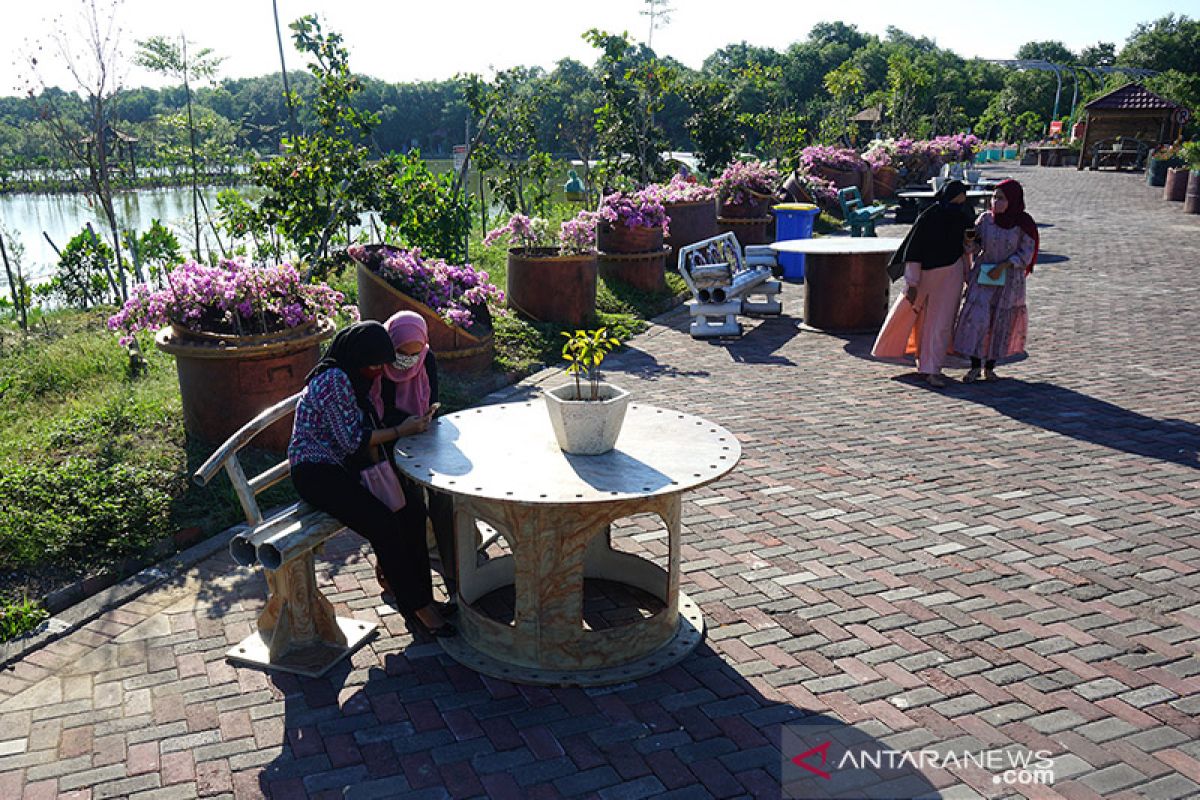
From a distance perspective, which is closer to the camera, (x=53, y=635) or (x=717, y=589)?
(x=53, y=635)

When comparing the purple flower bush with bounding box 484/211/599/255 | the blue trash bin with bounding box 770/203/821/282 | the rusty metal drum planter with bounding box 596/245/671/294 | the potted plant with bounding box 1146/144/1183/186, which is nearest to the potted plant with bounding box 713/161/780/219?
the blue trash bin with bounding box 770/203/821/282

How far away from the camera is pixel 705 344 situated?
31.0 ft

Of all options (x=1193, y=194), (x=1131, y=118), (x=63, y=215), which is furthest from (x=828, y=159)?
(x=1131, y=118)

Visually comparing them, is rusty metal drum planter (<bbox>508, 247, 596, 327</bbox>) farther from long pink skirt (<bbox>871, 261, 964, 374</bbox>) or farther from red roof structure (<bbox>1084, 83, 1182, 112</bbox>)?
red roof structure (<bbox>1084, 83, 1182, 112</bbox>)

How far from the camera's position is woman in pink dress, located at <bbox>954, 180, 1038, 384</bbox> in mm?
7324

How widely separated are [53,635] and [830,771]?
3.23m

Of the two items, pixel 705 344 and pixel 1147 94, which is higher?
pixel 1147 94

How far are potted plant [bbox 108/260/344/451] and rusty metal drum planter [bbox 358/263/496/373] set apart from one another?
5.27 feet

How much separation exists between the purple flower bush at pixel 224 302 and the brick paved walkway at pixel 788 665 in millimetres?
1695

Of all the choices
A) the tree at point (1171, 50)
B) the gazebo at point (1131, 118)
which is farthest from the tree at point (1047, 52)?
the gazebo at point (1131, 118)

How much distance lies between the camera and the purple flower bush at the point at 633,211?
10961 millimetres

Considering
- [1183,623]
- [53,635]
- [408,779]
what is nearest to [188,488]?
[53,635]

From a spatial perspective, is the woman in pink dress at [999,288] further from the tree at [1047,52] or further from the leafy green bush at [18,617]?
the tree at [1047,52]

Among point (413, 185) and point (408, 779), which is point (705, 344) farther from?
point (408, 779)
